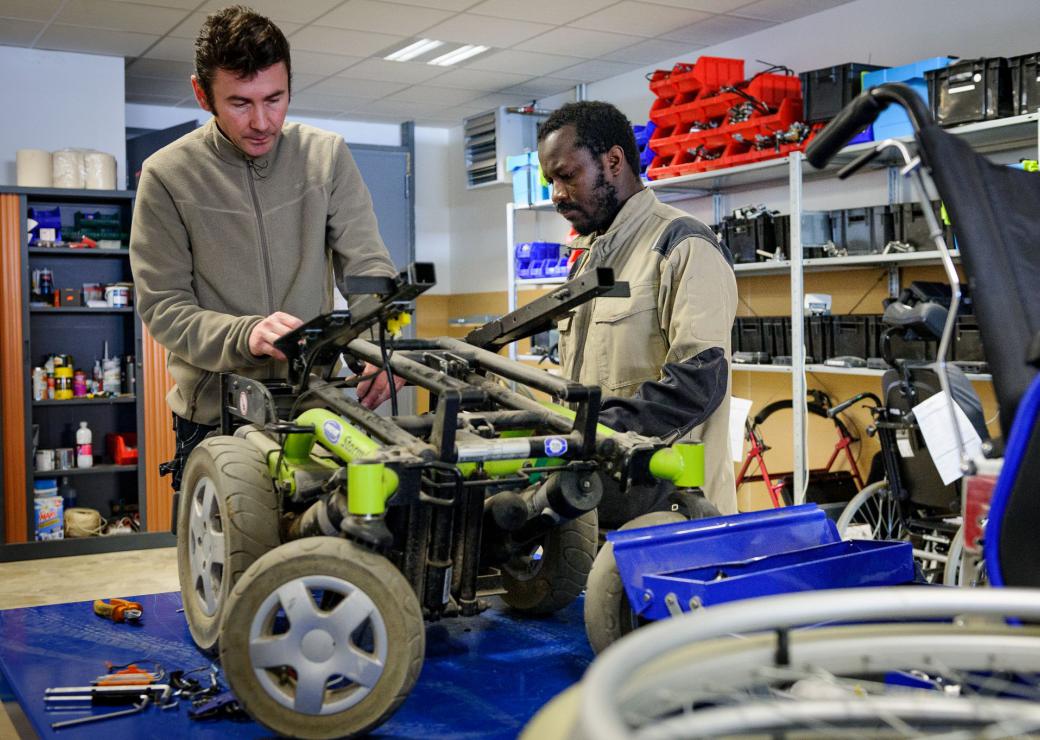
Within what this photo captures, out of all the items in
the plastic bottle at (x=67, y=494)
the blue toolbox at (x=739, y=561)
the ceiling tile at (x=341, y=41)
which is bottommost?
the plastic bottle at (x=67, y=494)

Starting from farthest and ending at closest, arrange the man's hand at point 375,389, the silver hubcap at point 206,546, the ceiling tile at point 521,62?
the ceiling tile at point 521,62, the man's hand at point 375,389, the silver hubcap at point 206,546

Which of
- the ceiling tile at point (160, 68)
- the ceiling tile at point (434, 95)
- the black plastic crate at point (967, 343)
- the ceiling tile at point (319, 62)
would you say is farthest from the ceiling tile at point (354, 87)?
the black plastic crate at point (967, 343)

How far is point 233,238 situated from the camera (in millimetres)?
1995

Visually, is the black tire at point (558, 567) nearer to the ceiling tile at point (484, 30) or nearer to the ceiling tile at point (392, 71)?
the ceiling tile at point (484, 30)

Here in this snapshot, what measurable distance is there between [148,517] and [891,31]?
5070mm

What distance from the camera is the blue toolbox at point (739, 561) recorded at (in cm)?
123

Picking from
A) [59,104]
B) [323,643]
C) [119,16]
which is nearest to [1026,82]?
[323,643]

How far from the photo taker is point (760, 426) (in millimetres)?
6270

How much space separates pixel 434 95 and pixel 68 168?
113 inches

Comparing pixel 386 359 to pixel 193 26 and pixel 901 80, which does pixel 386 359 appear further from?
pixel 193 26

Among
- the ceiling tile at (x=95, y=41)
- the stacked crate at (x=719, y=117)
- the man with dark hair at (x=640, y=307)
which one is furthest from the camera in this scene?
the ceiling tile at (x=95, y=41)

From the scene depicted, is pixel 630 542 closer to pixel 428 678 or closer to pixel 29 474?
pixel 428 678

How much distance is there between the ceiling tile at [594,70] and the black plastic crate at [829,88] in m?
2.23

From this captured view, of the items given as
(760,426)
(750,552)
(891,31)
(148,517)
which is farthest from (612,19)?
(750,552)
